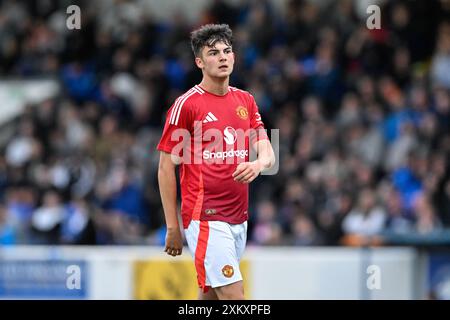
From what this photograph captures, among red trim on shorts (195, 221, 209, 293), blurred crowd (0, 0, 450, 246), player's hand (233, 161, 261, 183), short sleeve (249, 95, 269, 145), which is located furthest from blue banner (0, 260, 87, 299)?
player's hand (233, 161, 261, 183)

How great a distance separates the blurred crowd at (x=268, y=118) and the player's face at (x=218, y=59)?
584cm

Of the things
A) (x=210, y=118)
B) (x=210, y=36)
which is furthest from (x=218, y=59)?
(x=210, y=118)

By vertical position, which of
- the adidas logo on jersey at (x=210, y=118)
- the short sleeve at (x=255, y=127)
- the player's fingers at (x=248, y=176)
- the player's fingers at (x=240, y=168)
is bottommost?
the player's fingers at (x=248, y=176)

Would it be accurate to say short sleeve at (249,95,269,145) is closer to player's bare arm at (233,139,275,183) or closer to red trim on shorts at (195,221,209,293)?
player's bare arm at (233,139,275,183)

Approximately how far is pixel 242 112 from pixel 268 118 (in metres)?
8.27

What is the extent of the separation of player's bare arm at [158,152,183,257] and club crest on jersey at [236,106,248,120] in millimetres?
595

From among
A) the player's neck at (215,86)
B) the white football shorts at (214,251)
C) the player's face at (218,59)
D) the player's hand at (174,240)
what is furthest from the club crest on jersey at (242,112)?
the player's hand at (174,240)

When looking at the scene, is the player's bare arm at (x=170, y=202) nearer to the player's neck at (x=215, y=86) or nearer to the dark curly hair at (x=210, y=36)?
the player's neck at (x=215, y=86)

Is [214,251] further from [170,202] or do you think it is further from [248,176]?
[248,176]

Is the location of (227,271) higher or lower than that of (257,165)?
lower

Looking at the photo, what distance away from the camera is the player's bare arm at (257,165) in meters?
7.71

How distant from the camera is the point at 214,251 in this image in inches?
318

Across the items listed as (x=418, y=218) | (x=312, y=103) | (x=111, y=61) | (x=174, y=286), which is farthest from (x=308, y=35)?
(x=174, y=286)

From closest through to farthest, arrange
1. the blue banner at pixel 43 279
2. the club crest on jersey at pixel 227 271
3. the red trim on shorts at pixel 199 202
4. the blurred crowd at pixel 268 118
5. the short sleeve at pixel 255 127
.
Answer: the club crest on jersey at pixel 227 271 → the red trim on shorts at pixel 199 202 → the short sleeve at pixel 255 127 → the blue banner at pixel 43 279 → the blurred crowd at pixel 268 118
